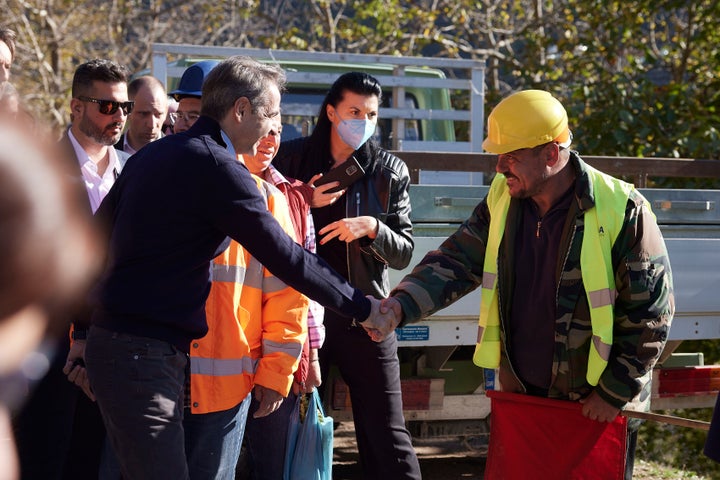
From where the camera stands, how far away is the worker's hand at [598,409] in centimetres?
→ 350

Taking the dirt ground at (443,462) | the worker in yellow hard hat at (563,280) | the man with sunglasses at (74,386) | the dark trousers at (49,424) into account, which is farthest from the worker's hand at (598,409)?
the dirt ground at (443,462)

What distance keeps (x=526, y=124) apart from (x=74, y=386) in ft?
6.78

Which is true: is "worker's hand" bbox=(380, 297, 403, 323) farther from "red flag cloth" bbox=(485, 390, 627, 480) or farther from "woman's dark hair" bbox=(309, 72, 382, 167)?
"woman's dark hair" bbox=(309, 72, 382, 167)

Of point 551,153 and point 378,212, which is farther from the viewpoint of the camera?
point 378,212

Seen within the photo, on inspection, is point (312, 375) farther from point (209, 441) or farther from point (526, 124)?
point (526, 124)

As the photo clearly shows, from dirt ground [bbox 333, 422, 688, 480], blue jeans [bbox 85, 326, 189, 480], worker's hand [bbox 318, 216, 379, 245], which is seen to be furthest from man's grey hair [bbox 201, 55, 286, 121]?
dirt ground [bbox 333, 422, 688, 480]

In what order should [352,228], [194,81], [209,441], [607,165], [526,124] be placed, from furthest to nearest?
[607,165] < [194,81] < [352,228] < [526,124] < [209,441]

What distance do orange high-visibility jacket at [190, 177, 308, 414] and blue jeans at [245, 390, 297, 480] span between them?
29 cm

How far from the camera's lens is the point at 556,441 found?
11.8 ft

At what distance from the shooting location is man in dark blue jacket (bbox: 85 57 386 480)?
10.1 ft

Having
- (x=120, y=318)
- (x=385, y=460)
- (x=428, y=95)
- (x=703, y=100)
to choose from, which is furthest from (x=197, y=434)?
(x=703, y=100)

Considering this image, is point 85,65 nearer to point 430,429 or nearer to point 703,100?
point 430,429

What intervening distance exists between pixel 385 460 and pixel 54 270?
2.57 meters

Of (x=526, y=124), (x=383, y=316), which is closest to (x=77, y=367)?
(x=383, y=316)
